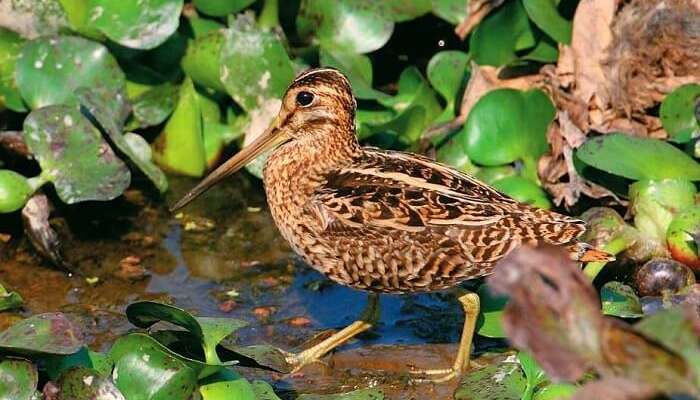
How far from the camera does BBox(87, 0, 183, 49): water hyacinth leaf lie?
20.4ft

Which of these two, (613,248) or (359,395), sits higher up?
(613,248)

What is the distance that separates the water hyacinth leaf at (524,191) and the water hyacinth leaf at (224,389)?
74.5 inches

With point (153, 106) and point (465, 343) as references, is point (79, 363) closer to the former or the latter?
point (465, 343)

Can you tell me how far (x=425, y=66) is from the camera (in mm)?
7215

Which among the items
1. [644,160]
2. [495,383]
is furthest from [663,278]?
[495,383]

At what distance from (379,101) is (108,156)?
1.33 meters

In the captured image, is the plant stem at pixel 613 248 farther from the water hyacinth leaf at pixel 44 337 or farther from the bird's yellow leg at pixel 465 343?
the water hyacinth leaf at pixel 44 337

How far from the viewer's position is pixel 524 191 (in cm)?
577

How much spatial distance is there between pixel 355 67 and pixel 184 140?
2.94 feet

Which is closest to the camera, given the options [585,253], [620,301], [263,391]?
[263,391]

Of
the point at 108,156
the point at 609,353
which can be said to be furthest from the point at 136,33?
the point at 609,353

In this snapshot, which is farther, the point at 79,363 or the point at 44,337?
the point at 79,363

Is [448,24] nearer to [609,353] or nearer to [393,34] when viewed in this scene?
[393,34]

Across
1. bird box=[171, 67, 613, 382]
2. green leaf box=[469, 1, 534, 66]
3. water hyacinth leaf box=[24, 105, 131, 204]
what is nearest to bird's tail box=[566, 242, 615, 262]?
bird box=[171, 67, 613, 382]
